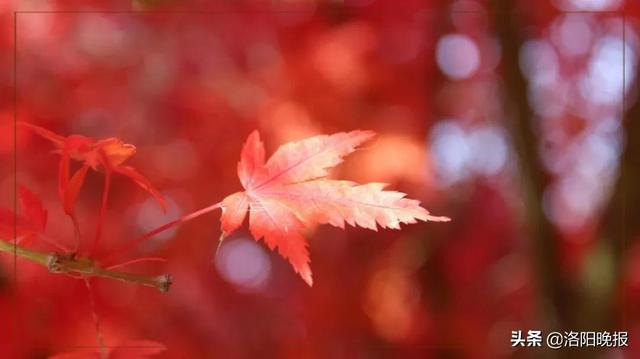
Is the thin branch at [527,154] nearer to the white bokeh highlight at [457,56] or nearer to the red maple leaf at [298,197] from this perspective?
the white bokeh highlight at [457,56]

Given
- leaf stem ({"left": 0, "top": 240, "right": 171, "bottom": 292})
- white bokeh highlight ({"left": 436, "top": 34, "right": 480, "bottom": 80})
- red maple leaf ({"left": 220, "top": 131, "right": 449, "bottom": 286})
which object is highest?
white bokeh highlight ({"left": 436, "top": 34, "right": 480, "bottom": 80})

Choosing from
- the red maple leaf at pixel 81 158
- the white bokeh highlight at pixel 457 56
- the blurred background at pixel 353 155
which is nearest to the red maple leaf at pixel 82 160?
the red maple leaf at pixel 81 158

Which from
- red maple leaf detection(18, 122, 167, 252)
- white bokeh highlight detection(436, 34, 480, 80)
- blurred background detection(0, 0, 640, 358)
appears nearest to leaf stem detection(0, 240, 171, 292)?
red maple leaf detection(18, 122, 167, 252)

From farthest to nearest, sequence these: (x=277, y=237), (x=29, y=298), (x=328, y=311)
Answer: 1. (x=328, y=311)
2. (x=29, y=298)
3. (x=277, y=237)

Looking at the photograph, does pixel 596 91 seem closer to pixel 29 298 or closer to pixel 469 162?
pixel 469 162

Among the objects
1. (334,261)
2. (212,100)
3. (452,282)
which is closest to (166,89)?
(212,100)

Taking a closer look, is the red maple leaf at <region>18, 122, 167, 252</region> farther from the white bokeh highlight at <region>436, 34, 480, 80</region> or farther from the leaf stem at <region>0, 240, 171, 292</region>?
the white bokeh highlight at <region>436, 34, 480, 80</region>

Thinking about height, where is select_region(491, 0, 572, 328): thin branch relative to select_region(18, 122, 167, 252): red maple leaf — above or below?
above
